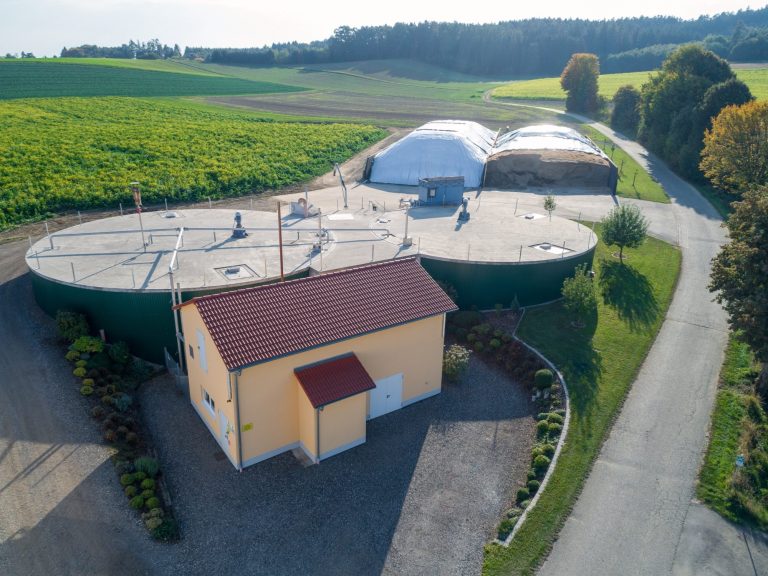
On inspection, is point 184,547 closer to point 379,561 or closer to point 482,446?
point 379,561

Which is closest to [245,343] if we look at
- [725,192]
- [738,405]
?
[738,405]

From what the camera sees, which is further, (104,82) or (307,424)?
(104,82)

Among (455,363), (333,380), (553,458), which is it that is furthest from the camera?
(455,363)

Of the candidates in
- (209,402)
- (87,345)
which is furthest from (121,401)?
(87,345)

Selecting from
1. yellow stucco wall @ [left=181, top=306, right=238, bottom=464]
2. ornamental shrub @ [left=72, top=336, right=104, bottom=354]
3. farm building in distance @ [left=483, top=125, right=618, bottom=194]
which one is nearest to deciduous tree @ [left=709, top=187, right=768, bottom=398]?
yellow stucco wall @ [left=181, top=306, right=238, bottom=464]

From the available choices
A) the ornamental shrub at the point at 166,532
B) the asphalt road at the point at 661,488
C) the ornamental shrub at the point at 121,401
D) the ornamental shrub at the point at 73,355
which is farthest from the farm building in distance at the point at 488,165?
the ornamental shrub at the point at 166,532

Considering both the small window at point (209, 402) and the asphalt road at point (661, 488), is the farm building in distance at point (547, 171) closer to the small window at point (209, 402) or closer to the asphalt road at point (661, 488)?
the asphalt road at point (661, 488)

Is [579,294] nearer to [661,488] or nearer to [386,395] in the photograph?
[661,488]
